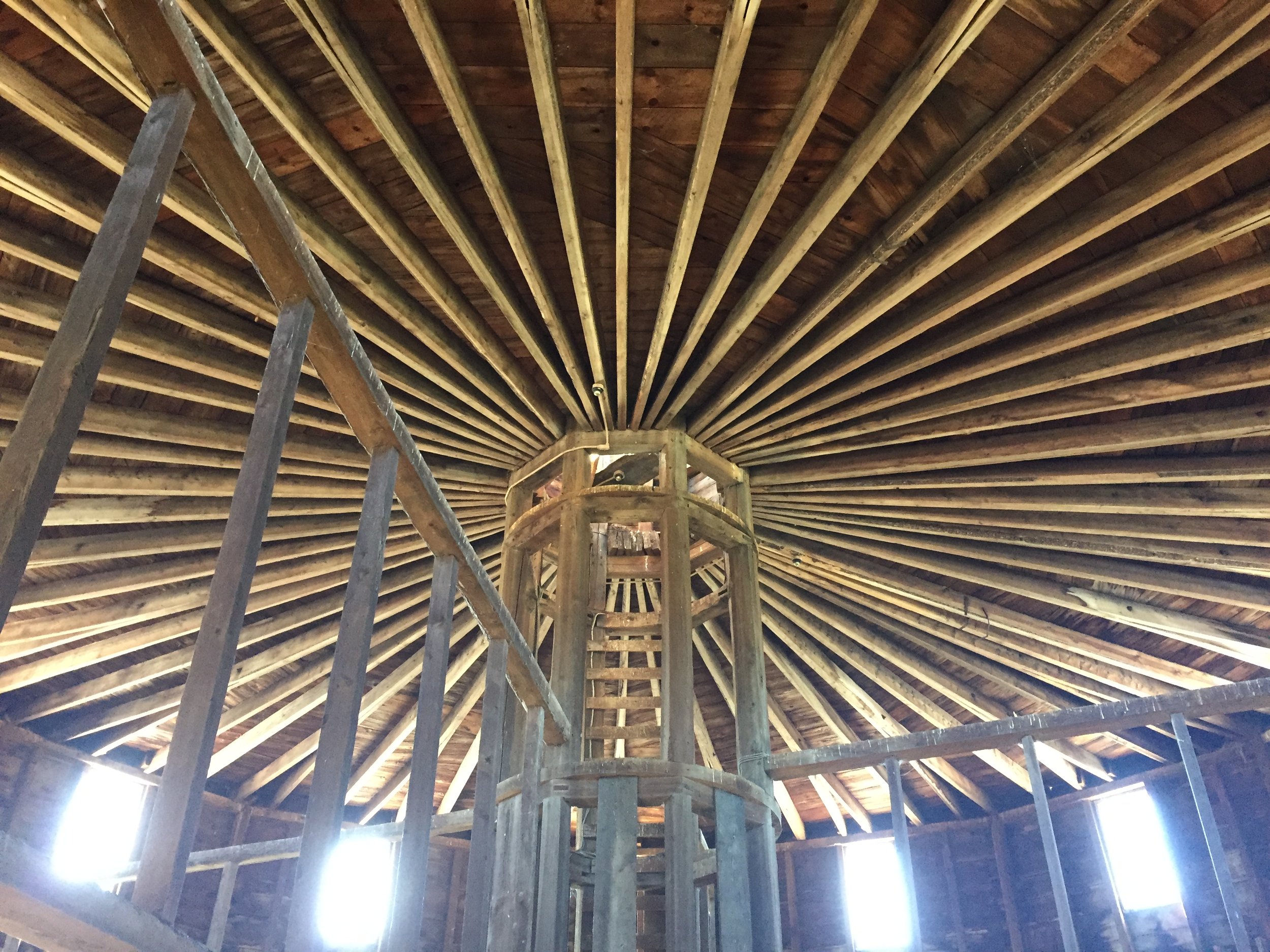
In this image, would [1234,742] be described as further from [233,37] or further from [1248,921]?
[233,37]

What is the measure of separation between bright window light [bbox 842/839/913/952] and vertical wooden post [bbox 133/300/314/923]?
13166 millimetres

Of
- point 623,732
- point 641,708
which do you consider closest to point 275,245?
point 641,708

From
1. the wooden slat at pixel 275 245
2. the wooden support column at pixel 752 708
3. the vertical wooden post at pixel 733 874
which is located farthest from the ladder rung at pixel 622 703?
the wooden slat at pixel 275 245

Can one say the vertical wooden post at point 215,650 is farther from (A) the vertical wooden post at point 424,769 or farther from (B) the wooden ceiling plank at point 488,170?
(B) the wooden ceiling plank at point 488,170

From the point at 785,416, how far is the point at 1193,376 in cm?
305

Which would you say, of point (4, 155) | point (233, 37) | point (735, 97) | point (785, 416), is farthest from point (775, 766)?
point (4, 155)

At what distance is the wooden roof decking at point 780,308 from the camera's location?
5.36 meters

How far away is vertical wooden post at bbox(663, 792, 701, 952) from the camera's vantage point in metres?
6.35

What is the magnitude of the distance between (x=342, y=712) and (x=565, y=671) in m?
5.39

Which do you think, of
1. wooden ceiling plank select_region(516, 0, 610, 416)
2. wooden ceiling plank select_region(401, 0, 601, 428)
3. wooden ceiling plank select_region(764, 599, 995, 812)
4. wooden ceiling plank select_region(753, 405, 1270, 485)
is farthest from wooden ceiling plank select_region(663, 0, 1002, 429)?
wooden ceiling plank select_region(764, 599, 995, 812)

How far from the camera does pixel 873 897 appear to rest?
14.0 m

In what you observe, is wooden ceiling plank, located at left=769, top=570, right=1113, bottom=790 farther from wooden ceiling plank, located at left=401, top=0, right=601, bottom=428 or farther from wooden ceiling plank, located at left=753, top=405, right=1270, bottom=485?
wooden ceiling plank, located at left=401, top=0, right=601, bottom=428

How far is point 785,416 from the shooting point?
27.8ft

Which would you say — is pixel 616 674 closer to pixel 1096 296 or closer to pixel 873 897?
pixel 1096 296
